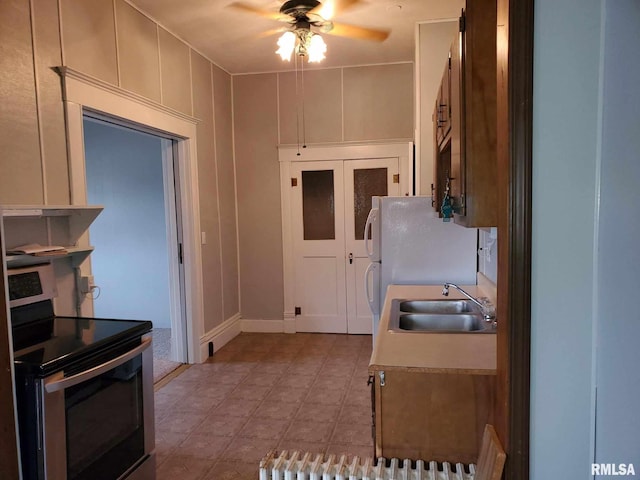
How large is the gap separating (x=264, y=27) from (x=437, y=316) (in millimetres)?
2639

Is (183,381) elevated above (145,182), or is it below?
below

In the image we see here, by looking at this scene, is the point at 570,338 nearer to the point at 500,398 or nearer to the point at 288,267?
the point at 500,398

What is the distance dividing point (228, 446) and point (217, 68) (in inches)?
138

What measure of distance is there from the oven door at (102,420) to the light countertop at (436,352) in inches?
43.7

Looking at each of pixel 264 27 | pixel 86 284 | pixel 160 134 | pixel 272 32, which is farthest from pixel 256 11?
pixel 86 284

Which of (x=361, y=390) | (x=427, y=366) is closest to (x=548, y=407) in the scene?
(x=427, y=366)

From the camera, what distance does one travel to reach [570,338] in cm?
105

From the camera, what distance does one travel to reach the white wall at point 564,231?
1.01m

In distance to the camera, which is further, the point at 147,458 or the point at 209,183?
the point at 209,183

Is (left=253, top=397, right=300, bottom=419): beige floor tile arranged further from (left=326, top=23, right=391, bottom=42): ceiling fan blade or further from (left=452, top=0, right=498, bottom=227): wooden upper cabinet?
(left=326, top=23, right=391, bottom=42): ceiling fan blade

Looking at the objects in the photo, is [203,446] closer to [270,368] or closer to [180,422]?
[180,422]

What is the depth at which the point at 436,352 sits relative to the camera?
5.65ft

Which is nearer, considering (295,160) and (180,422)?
(180,422)

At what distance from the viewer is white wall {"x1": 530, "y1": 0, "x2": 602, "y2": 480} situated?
1.01 metres
